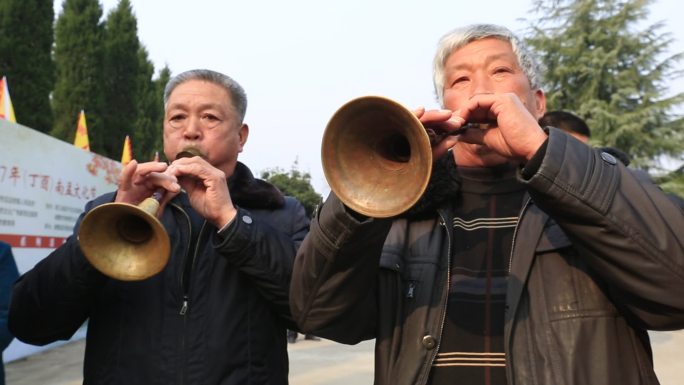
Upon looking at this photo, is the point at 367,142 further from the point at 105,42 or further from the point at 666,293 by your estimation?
the point at 105,42

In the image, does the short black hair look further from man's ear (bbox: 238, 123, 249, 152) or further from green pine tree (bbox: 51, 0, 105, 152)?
green pine tree (bbox: 51, 0, 105, 152)

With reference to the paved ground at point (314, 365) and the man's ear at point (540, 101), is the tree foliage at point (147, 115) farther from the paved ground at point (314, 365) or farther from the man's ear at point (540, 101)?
the man's ear at point (540, 101)

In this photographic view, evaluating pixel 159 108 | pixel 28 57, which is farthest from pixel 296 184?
pixel 28 57

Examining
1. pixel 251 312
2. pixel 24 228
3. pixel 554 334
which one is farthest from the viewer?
pixel 24 228

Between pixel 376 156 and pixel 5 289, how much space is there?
6.31ft

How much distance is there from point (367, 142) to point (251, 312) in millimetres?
910

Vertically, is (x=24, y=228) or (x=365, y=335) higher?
(x=24, y=228)

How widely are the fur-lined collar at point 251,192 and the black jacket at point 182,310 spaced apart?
201 millimetres

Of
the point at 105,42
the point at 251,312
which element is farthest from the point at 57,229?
the point at 105,42

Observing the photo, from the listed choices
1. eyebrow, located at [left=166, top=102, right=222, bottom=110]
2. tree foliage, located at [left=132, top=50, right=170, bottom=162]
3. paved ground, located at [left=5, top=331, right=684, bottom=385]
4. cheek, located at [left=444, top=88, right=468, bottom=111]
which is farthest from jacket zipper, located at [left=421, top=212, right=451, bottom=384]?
tree foliage, located at [left=132, top=50, right=170, bottom=162]

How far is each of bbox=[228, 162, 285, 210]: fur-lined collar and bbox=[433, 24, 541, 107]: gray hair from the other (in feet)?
2.81

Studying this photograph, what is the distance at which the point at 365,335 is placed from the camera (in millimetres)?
1943

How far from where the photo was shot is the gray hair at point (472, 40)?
2.08 m

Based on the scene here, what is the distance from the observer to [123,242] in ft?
7.34
